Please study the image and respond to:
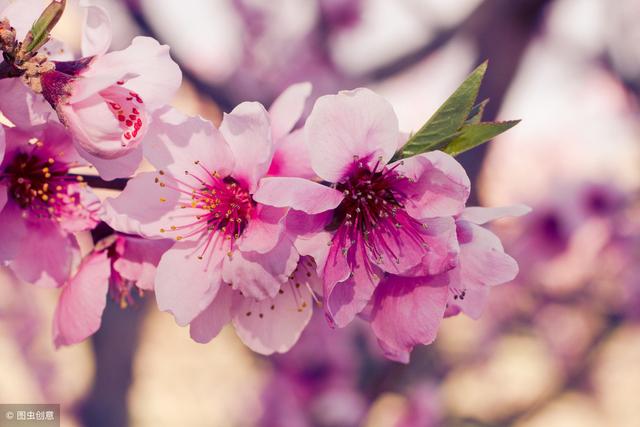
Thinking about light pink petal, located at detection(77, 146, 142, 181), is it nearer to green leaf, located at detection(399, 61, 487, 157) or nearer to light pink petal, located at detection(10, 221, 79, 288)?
light pink petal, located at detection(10, 221, 79, 288)

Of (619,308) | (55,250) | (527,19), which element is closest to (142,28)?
(527,19)

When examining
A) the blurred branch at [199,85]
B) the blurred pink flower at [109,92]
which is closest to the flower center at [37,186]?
the blurred pink flower at [109,92]

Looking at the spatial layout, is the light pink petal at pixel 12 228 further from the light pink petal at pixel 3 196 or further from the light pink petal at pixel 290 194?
the light pink petal at pixel 290 194

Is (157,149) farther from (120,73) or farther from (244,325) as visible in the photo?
(244,325)

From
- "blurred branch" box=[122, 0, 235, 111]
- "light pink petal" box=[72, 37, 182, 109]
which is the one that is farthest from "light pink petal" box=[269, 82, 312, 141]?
"blurred branch" box=[122, 0, 235, 111]

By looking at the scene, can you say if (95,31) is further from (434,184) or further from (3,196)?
(434,184)

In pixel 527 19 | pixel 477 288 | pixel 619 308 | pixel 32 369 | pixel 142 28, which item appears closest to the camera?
pixel 477 288
